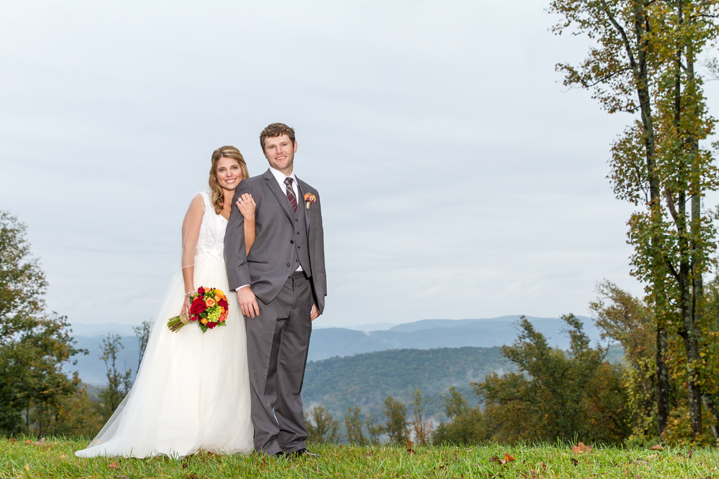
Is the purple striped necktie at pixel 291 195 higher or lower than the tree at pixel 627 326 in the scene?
higher

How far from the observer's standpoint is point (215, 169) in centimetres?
536

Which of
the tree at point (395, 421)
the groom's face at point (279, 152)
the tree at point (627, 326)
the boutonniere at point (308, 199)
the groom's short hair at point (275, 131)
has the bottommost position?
the tree at point (395, 421)

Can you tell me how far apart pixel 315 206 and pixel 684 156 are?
10.6m

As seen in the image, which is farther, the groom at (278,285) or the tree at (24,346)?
Answer: the tree at (24,346)

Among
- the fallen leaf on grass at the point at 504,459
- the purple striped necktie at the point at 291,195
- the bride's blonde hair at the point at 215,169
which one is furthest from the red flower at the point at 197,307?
the fallen leaf on grass at the point at 504,459

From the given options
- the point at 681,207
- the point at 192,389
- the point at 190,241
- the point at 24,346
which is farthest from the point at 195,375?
the point at 24,346

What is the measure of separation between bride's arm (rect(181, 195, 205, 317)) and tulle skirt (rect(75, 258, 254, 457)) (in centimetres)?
12

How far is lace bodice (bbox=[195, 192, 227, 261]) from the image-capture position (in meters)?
5.20

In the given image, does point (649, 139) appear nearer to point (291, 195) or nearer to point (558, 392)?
point (291, 195)

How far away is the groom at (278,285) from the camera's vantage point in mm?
4746

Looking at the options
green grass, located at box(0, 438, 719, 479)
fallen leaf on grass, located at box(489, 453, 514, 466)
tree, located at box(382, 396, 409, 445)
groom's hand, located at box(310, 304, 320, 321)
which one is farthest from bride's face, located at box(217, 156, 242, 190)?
tree, located at box(382, 396, 409, 445)

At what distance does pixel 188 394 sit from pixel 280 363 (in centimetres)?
86

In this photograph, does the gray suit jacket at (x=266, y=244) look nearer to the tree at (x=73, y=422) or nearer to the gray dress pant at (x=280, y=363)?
the gray dress pant at (x=280, y=363)

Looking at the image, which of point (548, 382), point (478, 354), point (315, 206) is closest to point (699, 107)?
point (315, 206)
